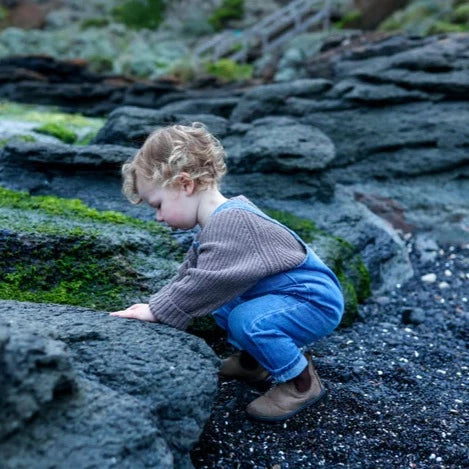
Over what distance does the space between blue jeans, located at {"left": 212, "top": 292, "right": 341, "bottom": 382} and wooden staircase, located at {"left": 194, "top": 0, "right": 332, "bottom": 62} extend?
17.7 meters

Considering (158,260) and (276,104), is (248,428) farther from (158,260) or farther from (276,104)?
(276,104)

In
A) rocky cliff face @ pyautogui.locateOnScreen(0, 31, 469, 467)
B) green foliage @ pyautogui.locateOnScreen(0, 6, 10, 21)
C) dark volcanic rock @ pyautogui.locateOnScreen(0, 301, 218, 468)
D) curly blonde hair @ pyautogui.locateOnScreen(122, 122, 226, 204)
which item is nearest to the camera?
dark volcanic rock @ pyautogui.locateOnScreen(0, 301, 218, 468)

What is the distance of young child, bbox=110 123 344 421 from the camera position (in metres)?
3.02

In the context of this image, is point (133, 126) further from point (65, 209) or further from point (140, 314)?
point (140, 314)

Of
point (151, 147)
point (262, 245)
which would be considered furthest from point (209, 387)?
point (151, 147)

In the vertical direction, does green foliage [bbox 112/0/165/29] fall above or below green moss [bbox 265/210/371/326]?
below

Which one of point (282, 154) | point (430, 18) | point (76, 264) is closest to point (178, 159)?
point (76, 264)

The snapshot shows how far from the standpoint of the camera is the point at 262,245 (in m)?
3.12

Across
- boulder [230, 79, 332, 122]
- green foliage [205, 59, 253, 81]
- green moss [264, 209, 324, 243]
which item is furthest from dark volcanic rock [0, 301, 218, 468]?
green foliage [205, 59, 253, 81]

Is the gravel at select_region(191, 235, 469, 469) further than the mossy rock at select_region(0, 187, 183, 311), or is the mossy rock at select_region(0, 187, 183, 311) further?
the mossy rock at select_region(0, 187, 183, 311)

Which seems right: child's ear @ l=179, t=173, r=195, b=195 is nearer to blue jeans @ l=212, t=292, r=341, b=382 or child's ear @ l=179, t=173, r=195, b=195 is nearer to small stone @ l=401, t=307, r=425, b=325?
blue jeans @ l=212, t=292, r=341, b=382

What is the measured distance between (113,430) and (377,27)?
1914cm

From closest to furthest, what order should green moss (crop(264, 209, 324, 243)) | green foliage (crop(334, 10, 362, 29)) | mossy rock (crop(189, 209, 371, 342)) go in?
1. mossy rock (crop(189, 209, 371, 342))
2. green moss (crop(264, 209, 324, 243))
3. green foliage (crop(334, 10, 362, 29))

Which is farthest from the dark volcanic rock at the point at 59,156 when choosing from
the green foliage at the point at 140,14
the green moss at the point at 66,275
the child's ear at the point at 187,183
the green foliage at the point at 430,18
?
the green foliage at the point at 140,14
